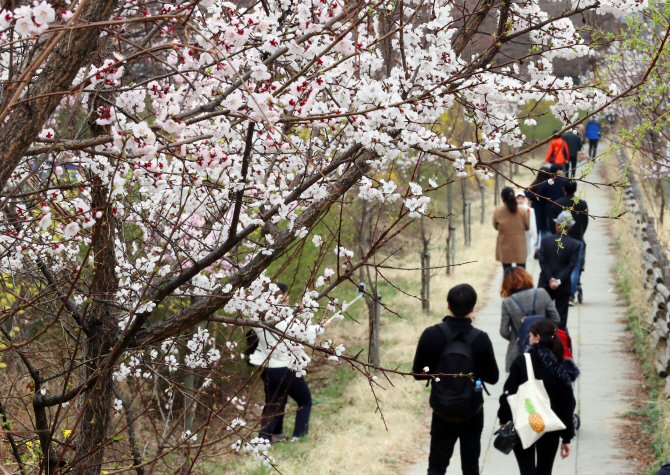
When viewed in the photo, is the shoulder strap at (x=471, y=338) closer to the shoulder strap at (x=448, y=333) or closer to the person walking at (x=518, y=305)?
the shoulder strap at (x=448, y=333)

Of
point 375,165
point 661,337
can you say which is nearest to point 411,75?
point 375,165

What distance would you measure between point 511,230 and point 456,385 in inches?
219

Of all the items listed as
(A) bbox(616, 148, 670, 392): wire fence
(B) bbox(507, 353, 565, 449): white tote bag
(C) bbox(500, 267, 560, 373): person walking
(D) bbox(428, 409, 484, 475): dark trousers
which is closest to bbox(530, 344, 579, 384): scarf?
(B) bbox(507, 353, 565, 449): white tote bag

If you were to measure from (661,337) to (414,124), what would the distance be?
20.1 feet

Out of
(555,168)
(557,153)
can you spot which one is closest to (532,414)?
(555,168)

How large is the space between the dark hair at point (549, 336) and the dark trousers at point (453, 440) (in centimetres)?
70

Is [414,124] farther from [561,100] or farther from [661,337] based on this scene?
[661,337]

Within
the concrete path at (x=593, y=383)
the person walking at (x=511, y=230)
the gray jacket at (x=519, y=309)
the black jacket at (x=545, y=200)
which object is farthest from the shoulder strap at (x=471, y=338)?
the black jacket at (x=545, y=200)

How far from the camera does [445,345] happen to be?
5223 millimetres

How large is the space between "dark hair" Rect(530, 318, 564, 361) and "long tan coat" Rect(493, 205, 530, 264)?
16.2ft

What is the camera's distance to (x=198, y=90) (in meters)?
3.01

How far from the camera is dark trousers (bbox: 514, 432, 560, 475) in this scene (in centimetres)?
531

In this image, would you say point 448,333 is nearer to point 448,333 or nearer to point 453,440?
point 448,333

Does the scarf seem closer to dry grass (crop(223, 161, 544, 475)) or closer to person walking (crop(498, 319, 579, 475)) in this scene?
person walking (crop(498, 319, 579, 475))
